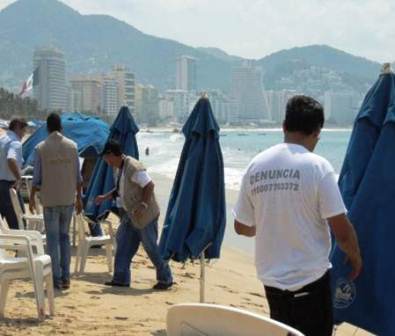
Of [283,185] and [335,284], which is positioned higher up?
[283,185]

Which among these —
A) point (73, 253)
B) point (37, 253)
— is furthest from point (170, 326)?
point (73, 253)

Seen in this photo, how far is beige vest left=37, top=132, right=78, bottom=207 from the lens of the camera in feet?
20.4

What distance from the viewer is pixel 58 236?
6277 millimetres

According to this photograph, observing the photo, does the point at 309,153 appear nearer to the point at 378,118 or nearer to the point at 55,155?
the point at 378,118

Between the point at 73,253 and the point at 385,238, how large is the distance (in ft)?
20.2

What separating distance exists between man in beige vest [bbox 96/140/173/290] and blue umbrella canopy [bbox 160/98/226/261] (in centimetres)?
63

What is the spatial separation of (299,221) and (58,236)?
12.3 ft

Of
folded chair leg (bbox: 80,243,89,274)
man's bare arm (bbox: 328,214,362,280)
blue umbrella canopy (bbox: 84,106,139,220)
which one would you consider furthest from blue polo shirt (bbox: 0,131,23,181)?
man's bare arm (bbox: 328,214,362,280)

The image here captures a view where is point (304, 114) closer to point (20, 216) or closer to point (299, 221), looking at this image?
point (299, 221)

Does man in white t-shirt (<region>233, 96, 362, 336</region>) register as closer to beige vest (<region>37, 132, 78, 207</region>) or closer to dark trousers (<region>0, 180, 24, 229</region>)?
beige vest (<region>37, 132, 78, 207</region>)

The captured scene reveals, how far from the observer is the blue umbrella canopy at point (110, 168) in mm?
8133

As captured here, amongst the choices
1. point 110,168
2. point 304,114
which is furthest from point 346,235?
point 110,168

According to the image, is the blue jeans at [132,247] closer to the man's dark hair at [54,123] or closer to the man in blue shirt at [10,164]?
the man's dark hair at [54,123]

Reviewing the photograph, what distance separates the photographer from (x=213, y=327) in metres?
2.21
